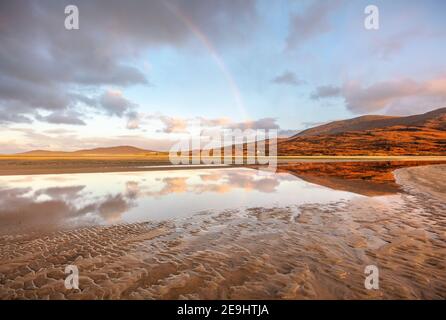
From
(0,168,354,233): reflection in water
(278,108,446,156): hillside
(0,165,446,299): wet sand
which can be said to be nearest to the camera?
(0,165,446,299): wet sand

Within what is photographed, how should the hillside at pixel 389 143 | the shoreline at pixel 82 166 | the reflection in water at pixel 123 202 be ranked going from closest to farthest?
the reflection in water at pixel 123 202 < the shoreline at pixel 82 166 < the hillside at pixel 389 143

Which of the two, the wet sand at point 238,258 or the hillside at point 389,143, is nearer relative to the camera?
the wet sand at point 238,258

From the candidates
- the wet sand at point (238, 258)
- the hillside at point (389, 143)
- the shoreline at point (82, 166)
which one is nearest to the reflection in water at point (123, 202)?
the wet sand at point (238, 258)

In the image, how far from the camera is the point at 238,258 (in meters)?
6.33

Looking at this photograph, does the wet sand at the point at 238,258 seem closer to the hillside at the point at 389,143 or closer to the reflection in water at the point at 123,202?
the reflection in water at the point at 123,202

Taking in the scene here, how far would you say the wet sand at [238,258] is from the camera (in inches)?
186

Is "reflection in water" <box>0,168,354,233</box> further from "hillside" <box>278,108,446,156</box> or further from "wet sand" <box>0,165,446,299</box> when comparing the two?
"hillside" <box>278,108,446,156</box>

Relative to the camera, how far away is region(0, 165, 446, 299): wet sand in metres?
4.73

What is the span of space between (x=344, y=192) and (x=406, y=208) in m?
4.56

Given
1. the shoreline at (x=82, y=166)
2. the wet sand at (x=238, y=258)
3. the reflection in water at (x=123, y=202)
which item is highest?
the shoreline at (x=82, y=166)

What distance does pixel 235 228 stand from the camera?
888 centimetres

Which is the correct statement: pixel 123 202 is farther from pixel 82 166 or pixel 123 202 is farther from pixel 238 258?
pixel 82 166

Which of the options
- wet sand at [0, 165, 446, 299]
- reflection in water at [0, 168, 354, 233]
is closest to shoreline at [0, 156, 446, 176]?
reflection in water at [0, 168, 354, 233]
